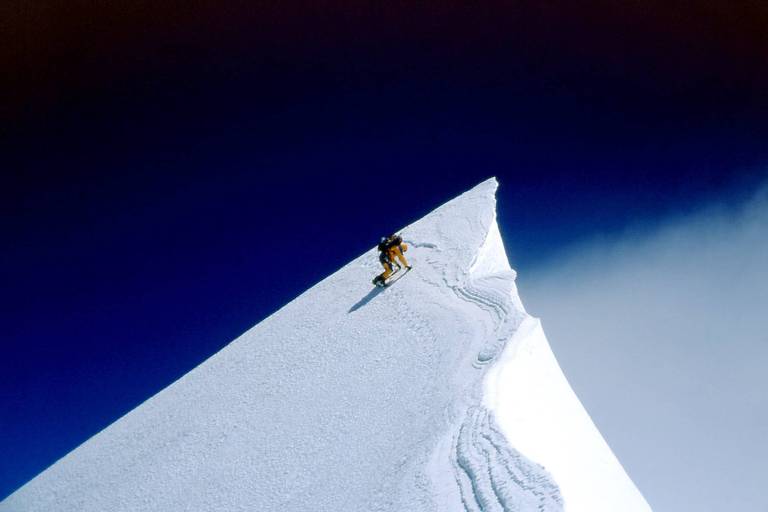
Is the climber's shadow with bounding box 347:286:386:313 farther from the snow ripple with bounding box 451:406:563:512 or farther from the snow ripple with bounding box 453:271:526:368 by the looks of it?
the snow ripple with bounding box 451:406:563:512

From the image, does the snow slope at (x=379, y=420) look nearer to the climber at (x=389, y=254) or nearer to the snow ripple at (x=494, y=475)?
the snow ripple at (x=494, y=475)

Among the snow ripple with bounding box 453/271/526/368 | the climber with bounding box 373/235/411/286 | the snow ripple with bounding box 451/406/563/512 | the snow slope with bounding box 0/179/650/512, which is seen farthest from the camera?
the climber with bounding box 373/235/411/286

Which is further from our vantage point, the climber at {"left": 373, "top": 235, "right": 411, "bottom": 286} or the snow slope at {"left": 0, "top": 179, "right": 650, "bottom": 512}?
the climber at {"left": 373, "top": 235, "right": 411, "bottom": 286}

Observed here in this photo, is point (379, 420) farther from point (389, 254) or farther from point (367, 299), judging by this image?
point (389, 254)

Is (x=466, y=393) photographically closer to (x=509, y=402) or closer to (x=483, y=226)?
(x=509, y=402)

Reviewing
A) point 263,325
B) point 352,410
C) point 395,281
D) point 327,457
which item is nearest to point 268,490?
point 327,457

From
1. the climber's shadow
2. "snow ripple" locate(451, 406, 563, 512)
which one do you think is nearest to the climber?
the climber's shadow

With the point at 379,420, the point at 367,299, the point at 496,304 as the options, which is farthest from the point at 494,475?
the point at 367,299

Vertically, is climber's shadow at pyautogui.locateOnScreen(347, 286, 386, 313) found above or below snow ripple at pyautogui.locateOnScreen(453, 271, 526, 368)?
above
